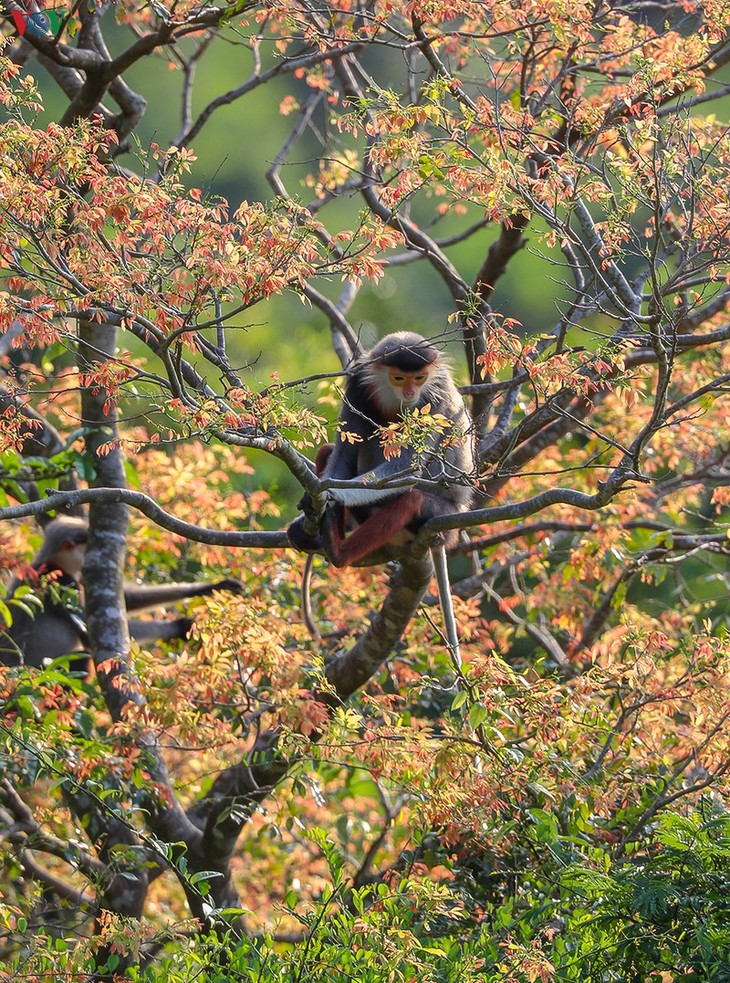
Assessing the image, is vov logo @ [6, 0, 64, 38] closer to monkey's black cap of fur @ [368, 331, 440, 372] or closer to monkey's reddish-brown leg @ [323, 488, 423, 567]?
monkey's black cap of fur @ [368, 331, 440, 372]

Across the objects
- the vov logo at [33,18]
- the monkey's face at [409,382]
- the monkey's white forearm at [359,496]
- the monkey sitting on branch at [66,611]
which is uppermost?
the vov logo at [33,18]

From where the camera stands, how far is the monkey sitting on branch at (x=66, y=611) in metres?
6.38

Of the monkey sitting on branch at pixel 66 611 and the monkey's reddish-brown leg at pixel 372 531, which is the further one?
the monkey sitting on branch at pixel 66 611

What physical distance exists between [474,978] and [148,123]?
19.1m

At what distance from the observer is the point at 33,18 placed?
377cm

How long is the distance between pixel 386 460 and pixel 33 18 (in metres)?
1.97

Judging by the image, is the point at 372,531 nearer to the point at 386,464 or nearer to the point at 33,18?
the point at 386,464

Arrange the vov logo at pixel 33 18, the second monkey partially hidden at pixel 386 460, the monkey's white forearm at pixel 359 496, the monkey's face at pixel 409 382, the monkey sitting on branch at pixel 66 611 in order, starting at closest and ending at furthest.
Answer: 1. the vov logo at pixel 33 18
2. the second monkey partially hidden at pixel 386 460
3. the monkey's white forearm at pixel 359 496
4. the monkey's face at pixel 409 382
5. the monkey sitting on branch at pixel 66 611

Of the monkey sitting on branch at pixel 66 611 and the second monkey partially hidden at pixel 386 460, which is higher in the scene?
the second monkey partially hidden at pixel 386 460

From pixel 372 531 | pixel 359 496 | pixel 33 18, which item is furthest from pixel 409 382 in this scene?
pixel 33 18

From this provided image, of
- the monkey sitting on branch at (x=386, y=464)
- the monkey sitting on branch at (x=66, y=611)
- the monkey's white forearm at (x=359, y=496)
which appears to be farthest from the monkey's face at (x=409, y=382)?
the monkey sitting on branch at (x=66, y=611)

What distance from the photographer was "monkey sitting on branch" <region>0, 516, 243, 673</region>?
6.38 meters

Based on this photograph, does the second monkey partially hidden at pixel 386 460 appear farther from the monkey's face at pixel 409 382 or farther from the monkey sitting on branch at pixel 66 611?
the monkey sitting on branch at pixel 66 611

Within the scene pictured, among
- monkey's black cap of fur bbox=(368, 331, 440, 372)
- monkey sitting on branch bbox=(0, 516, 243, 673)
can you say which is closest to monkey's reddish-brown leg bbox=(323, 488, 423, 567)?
monkey's black cap of fur bbox=(368, 331, 440, 372)
